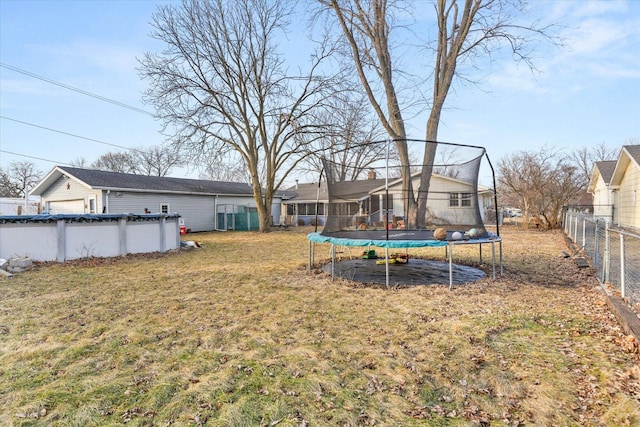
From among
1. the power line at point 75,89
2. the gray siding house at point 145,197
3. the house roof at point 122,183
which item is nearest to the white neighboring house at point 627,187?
the gray siding house at point 145,197

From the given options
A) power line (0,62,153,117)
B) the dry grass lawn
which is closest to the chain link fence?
the dry grass lawn

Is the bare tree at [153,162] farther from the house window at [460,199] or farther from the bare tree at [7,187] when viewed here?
the house window at [460,199]

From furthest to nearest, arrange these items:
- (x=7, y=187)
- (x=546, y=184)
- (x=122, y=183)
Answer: (x=7, y=187), (x=546, y=184), (x=122, y=183)

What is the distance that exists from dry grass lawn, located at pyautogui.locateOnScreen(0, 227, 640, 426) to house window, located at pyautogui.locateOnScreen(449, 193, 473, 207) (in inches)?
83.7

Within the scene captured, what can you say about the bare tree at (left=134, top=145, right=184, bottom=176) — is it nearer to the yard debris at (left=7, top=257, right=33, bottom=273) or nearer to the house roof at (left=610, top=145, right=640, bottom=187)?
the yard debris at (left=7, top=257, right=33, bottom=273)

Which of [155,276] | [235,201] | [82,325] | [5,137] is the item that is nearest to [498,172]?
[235,201]

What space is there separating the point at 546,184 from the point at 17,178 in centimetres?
4726

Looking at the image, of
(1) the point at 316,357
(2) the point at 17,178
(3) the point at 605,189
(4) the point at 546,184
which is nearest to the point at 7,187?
(2) the point at 17,178

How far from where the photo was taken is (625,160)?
1349cm

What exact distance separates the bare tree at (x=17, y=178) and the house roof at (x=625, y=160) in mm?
45748

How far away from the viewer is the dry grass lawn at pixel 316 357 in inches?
82.3

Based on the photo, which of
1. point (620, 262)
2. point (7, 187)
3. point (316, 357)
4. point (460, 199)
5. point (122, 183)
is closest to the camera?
point (316, 357)

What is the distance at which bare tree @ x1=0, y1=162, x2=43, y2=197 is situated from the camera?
3462 centimetres

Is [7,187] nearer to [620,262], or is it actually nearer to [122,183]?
[122,183]
